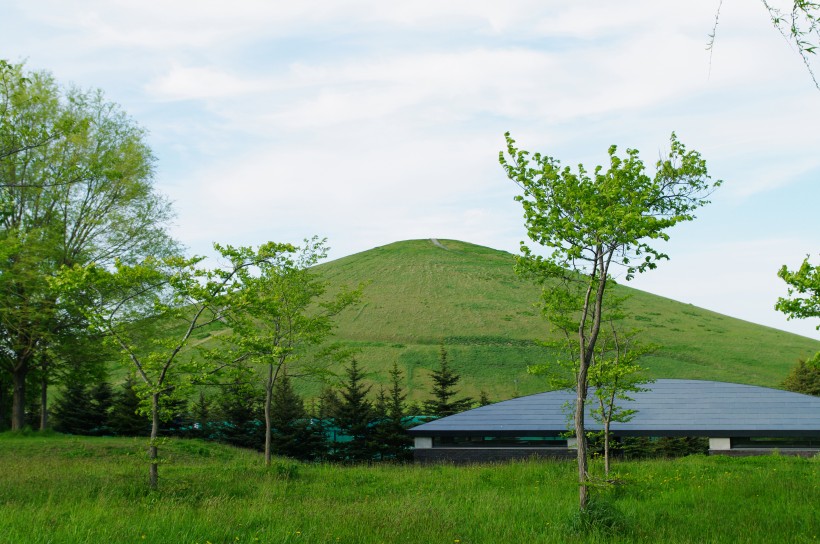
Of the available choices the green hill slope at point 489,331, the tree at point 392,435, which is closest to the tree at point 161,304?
the tree at point 392,435

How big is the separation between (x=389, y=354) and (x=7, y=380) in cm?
3533

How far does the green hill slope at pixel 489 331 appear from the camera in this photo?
202 ft

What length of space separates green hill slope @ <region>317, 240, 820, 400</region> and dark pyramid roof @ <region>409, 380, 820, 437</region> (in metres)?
17.3

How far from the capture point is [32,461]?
71.4ft

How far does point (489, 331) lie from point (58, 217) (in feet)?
153

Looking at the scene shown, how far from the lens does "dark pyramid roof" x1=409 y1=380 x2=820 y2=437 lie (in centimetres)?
2989

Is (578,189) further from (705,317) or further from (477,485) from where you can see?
(705,317)

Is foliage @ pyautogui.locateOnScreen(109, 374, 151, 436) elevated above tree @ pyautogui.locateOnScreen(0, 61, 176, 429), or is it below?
below

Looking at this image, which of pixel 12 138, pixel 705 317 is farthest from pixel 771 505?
pixel 705 317

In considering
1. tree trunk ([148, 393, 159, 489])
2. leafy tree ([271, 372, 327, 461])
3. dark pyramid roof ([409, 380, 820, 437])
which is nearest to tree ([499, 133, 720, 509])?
tree trunk ([148, 393, 159, 489])

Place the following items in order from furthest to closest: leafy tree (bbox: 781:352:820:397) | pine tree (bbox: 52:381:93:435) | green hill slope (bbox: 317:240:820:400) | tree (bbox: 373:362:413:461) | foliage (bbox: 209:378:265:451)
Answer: green hill slope (bbox: 317:240:820:400) → leafy tree (bbox: 781:352:820:397) → pine tree (bbox: 52:381:93:435) → foliage (bbox: 209:378:265:451) → tree (bbox: 373:362:413:461)

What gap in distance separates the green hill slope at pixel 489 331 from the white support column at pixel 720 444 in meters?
19.8

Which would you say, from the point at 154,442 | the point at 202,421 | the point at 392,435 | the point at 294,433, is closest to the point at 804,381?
the point at 392,435

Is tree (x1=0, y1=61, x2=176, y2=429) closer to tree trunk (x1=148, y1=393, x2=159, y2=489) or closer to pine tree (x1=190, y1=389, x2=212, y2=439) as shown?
pine tree (x1=190, y1=389, x2=212, y2=439)
